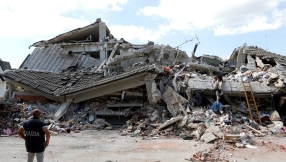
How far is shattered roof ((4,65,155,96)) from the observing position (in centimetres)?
1191

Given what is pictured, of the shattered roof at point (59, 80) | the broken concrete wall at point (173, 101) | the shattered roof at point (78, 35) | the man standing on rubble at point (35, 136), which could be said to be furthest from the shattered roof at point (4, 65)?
the man standing on rubble at point (35, 136)

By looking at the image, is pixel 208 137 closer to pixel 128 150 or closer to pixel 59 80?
pixel 128 150

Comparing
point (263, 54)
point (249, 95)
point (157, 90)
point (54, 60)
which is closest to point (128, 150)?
point (157, 90)

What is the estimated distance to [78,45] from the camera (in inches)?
680

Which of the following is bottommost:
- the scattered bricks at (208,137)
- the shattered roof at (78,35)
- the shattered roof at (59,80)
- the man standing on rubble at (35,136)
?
the scattered bricks at (208,137)

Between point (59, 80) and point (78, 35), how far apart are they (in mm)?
5524

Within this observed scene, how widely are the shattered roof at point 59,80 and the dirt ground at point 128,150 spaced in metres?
3.06

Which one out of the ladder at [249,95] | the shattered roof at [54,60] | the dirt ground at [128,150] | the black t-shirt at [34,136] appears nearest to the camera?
the black t-shirt at [34,136]

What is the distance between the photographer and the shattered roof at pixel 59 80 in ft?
39.1

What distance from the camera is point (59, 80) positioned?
534 inches

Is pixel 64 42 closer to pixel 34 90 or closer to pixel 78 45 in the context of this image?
pixel 78 45

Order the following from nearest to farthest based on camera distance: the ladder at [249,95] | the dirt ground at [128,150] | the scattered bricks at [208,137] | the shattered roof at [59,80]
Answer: the dirt ground at [128,150]
the scattered bricks at [208,137]
the ladder at [249,95]
the shattered roof at [59,80]

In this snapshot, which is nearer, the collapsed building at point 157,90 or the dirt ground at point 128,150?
the dirt ground at point 128,150

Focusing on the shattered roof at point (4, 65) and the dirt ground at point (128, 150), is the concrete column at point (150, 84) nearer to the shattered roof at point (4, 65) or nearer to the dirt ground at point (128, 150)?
the dirt ground at point (128, 150)
